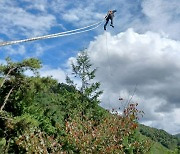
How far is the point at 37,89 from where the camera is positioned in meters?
36.8

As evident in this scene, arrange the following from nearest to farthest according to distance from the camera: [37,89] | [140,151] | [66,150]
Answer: [66,150], [140,151], [37,89]

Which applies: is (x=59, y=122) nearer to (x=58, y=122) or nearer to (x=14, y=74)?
(x=58, y=122)

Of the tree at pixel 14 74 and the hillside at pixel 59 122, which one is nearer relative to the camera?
the hillside at pixel 59 122

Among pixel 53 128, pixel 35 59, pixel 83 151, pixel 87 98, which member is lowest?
pixel 83 151

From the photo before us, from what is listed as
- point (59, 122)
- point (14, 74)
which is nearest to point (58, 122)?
point (59, 122)

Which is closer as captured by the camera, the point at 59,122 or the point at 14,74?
the point at 14,74

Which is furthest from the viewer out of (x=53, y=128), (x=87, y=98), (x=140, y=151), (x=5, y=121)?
(x=87, y=98)

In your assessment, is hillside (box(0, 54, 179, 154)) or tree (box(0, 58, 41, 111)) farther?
tree (box(0, 58, 41, 111))

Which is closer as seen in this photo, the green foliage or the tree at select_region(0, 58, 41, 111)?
the green foliage

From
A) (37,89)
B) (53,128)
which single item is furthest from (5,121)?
(53,128)

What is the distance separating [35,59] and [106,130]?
63.7 feet

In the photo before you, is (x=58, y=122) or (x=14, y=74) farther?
(x=58, y=122)

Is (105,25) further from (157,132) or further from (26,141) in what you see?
(26,141)

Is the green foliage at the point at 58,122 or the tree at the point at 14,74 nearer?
the green foliage at the point at 58,122
